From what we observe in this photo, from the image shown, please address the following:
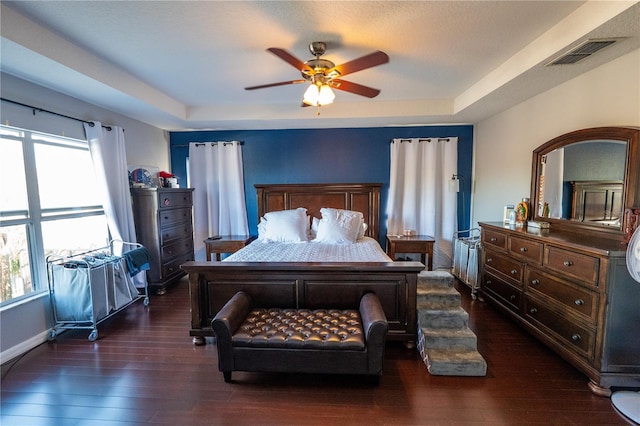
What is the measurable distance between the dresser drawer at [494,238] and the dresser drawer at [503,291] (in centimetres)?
36

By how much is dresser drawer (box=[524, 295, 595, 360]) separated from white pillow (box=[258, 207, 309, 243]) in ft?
8.15

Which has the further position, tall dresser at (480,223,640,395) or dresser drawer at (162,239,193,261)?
dresser drawer at (162,239,193,261)

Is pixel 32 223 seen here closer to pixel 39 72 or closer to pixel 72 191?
pixel 72 191

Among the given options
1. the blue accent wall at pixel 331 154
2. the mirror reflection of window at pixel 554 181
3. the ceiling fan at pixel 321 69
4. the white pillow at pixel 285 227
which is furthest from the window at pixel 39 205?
the mirror reflection of window at pixel 554 181

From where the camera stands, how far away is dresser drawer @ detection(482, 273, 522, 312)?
2.66m

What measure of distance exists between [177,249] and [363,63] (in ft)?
11.4

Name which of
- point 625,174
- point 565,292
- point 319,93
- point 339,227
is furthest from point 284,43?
point 565,292

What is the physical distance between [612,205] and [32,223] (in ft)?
16.3

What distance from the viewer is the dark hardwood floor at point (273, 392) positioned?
67.1 inches

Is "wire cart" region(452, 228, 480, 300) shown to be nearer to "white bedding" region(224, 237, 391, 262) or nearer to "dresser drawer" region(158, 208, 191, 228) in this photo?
"white bedding" region(224, 237, 391, 262)

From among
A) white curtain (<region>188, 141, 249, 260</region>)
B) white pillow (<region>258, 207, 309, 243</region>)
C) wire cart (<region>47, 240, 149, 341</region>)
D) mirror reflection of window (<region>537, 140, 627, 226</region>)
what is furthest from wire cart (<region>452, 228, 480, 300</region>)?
wire cart (<region>47, 240, 149, 341</region>)

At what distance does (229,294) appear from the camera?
243 centimetres

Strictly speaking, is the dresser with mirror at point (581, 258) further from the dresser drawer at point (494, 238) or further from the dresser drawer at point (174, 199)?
the dresser drawer at point (174, 199)

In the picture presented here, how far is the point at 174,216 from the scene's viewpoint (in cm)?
391
